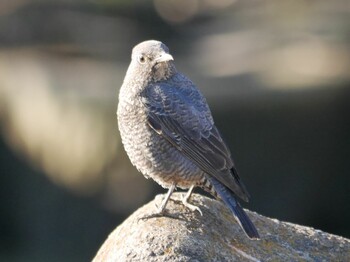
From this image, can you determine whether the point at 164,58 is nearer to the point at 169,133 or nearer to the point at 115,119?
the point at 169,133

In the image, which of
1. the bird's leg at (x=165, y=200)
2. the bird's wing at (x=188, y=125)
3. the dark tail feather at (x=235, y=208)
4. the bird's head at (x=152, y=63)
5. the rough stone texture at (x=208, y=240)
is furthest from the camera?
the bird's head at (x=152, y=63)

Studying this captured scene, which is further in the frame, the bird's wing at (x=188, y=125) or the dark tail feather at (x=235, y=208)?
the bird's wing at (x=188, y=125)

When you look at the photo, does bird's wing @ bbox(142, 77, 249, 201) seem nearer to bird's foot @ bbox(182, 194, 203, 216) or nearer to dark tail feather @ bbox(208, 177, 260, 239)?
dark tail feather @ bbox(208, 177, 260, 239)

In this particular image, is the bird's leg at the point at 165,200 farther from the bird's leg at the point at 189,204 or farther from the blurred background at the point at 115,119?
the blurred background at the point at 115,119

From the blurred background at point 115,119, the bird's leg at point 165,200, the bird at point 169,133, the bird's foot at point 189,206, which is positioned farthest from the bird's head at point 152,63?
the blurred background at point 115,119

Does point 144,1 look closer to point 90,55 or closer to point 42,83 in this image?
point 90,55

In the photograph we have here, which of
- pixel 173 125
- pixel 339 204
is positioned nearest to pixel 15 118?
pixel 339 204

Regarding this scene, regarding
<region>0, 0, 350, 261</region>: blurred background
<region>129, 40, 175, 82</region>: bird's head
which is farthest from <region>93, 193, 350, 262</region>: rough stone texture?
<region>0, 0, 350, 261</region>: blurred background
